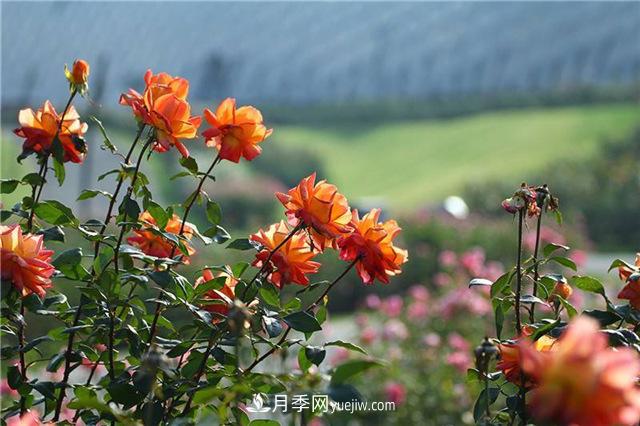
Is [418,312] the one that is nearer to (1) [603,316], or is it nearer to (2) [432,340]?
(2) [432,340]

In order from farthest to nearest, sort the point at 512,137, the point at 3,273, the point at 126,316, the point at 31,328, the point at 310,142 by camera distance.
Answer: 1. the point at 310,142
2. the point at 512,137
3. the point at 31,328
4. the point at 126,316
5. the point at 3,273

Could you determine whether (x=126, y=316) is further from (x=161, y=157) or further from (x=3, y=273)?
(x=161, y=157)

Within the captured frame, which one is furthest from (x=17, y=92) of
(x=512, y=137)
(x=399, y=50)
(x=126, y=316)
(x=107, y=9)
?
(x=126, y=316)

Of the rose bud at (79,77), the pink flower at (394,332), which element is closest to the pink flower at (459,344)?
the pink flower at (394,332)

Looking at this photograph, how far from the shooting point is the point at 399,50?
25250 mm

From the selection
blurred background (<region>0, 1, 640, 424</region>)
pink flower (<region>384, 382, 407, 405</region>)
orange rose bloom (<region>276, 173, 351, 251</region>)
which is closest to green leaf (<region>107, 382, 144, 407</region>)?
orange rose bloom (<region>276, 173, 351, 251</region>)

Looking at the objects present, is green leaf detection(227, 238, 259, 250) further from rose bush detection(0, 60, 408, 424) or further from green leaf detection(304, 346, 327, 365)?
green leaf detection(304, 346, 327, 365)

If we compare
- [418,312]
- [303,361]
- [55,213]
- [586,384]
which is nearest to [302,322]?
[303,361]

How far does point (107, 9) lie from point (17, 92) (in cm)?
407

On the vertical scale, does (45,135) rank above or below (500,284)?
above

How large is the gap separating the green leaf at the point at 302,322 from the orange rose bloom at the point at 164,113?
207mm

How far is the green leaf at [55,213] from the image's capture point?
0.93m

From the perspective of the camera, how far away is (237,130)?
100 cm

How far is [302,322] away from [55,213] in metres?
0.27
